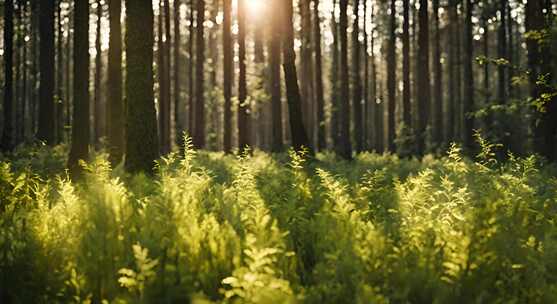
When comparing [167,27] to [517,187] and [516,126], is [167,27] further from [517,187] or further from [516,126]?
[517,187]

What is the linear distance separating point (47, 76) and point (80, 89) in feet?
37.2

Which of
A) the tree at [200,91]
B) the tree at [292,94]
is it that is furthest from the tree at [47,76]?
the tree at [292,94]

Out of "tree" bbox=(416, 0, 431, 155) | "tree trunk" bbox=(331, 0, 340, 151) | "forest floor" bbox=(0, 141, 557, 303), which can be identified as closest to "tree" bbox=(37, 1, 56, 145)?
"tree" bbox=(416, 0, 431, 155)

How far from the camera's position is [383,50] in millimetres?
57719

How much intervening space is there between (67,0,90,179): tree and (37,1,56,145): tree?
393 inches

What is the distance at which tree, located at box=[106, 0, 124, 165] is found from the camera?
15.9 m

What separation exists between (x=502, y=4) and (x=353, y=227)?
34.5 metres

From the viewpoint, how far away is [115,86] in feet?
55.2

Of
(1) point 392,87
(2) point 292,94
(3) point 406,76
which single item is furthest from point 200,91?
(2) point 292,94

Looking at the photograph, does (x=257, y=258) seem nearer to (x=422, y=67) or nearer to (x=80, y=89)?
(x=80, y=89)

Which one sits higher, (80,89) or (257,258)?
(80,89)

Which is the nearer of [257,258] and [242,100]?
[257,258]

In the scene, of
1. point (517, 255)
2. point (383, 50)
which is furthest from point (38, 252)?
point (383, 50)

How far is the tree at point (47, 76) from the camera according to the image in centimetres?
2286
